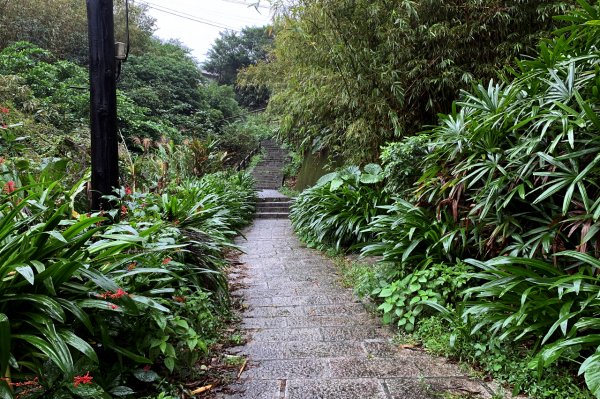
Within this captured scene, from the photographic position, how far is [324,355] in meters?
1.90

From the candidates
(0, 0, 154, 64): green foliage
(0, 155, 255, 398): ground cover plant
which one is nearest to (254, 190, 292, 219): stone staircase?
(0, 155, 255, 398): ground cover plant

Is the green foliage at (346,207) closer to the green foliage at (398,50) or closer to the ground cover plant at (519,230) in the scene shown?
the green foliage at (398,50)

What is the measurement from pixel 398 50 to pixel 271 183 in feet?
27.2

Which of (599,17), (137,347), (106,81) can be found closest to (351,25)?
(599,17)

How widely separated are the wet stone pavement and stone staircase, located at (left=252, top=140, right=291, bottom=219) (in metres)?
5.28

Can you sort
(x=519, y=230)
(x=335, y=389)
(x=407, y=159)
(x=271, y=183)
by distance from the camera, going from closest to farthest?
(x=335, y=389) → (x=519, y=230) → (x=407, y=159) → (x=271, y=183)

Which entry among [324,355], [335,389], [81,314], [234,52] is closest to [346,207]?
[324,355]

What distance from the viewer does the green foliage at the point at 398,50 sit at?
394cm

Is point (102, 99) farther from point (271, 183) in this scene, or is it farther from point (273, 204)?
→ point (271, 183)

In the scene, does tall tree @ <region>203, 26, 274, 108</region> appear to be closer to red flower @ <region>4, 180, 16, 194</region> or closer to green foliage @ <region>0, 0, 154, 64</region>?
green foliage @ <region>0, 0, 154, 64</region>

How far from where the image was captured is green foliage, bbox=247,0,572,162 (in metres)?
3.94

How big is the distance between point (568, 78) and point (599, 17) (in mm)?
359

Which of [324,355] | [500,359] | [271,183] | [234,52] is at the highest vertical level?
[234,52]

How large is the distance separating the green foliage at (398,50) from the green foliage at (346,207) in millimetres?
598
